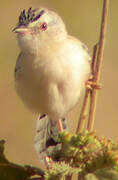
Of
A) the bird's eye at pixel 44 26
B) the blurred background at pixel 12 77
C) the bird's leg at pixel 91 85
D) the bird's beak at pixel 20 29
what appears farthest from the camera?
the blurred background at pixel 12 77

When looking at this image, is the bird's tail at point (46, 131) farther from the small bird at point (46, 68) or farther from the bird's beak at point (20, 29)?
the bird's beak at point (20, 29)

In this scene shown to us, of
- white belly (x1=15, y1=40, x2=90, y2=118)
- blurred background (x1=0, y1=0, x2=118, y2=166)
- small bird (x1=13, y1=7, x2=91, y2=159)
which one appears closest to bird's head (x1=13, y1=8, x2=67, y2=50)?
small bird (x1=13, y1=7, x2=91, y2=159)

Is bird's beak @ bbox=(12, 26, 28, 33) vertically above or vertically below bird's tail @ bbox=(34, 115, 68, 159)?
above

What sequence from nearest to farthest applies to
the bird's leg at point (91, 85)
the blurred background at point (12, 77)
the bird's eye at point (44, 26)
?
the bird's leg at point (91, 85) < the bird's eye at point (44, 26) < the blurred background at point (12, 77)

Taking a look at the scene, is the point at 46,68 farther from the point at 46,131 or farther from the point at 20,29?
the point at 46,131

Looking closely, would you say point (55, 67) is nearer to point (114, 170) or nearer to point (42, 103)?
point (42, 103)

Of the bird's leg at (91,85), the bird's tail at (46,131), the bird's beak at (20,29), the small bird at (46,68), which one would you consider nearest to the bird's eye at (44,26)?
the small bird at (46,68)

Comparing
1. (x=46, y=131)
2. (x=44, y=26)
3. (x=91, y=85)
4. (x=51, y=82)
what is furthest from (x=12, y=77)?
(x=91, y=85)

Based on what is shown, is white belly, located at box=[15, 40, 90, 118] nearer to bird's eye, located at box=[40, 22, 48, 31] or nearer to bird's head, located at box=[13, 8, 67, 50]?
bird's head, located at box=[13, 8, 67, 50]
